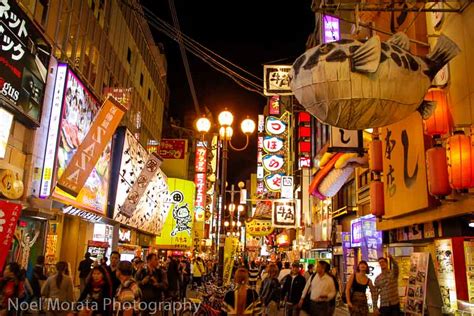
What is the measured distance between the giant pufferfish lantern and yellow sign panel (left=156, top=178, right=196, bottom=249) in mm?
39625

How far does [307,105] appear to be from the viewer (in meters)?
7.74

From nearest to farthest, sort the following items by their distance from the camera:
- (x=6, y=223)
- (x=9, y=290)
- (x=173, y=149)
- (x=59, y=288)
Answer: (x=9, y=290) → (x=59, y=288) → (x=6, y=223) → (x=173, y=149)

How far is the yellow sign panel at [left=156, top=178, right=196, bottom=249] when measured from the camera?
151 feet

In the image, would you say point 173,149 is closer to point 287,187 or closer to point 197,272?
point 287,187

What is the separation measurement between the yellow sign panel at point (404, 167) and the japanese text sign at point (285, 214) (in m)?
13.3

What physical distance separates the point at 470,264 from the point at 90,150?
1363 centimetres

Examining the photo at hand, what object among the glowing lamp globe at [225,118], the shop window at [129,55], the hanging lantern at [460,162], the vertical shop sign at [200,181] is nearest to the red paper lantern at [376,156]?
the glowing lamp globe at [225,118]

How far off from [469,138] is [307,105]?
367 cm

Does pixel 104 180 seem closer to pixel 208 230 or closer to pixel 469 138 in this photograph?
pixel 469 138

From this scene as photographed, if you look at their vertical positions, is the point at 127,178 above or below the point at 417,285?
above

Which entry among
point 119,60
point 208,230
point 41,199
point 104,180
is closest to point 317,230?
point 104,180

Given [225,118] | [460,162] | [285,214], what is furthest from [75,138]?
[460,162]

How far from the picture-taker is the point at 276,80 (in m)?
19.0

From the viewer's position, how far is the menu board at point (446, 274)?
33.9 ft
